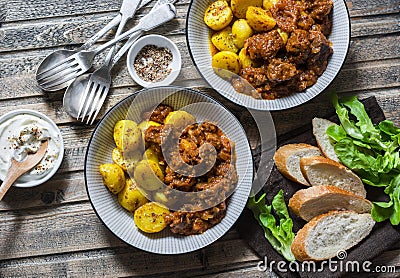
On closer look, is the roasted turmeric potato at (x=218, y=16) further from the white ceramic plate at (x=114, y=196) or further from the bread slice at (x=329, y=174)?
the bread slice at (x=329, y=174)

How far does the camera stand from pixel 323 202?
2.55m

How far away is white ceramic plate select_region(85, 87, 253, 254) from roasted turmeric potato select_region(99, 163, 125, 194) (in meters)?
0.06

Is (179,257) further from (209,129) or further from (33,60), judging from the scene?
(33,60)

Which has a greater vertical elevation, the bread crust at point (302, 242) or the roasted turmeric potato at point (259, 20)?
the roasted turmeric potato at point (259, 20)

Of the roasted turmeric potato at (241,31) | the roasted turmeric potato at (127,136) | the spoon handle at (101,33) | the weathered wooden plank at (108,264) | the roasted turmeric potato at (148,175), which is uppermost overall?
the roasted turmeric potato at (241,31)

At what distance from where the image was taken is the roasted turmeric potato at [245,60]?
2523 mm

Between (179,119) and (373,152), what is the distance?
1.00 meters

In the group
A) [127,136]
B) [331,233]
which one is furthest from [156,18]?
[331,233]

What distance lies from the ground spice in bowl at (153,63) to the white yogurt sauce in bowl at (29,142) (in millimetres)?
522

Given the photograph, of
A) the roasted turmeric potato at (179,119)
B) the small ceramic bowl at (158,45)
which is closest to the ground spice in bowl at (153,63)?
the small ceramic bowl at (158,45)

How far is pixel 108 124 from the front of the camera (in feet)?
8.21

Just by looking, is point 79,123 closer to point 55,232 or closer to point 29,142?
point 29,142

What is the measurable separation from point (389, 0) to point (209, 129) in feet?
4.10

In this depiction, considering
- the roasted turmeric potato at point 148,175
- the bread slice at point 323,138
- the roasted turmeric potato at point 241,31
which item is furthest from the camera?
the bread slice at point 323,138
